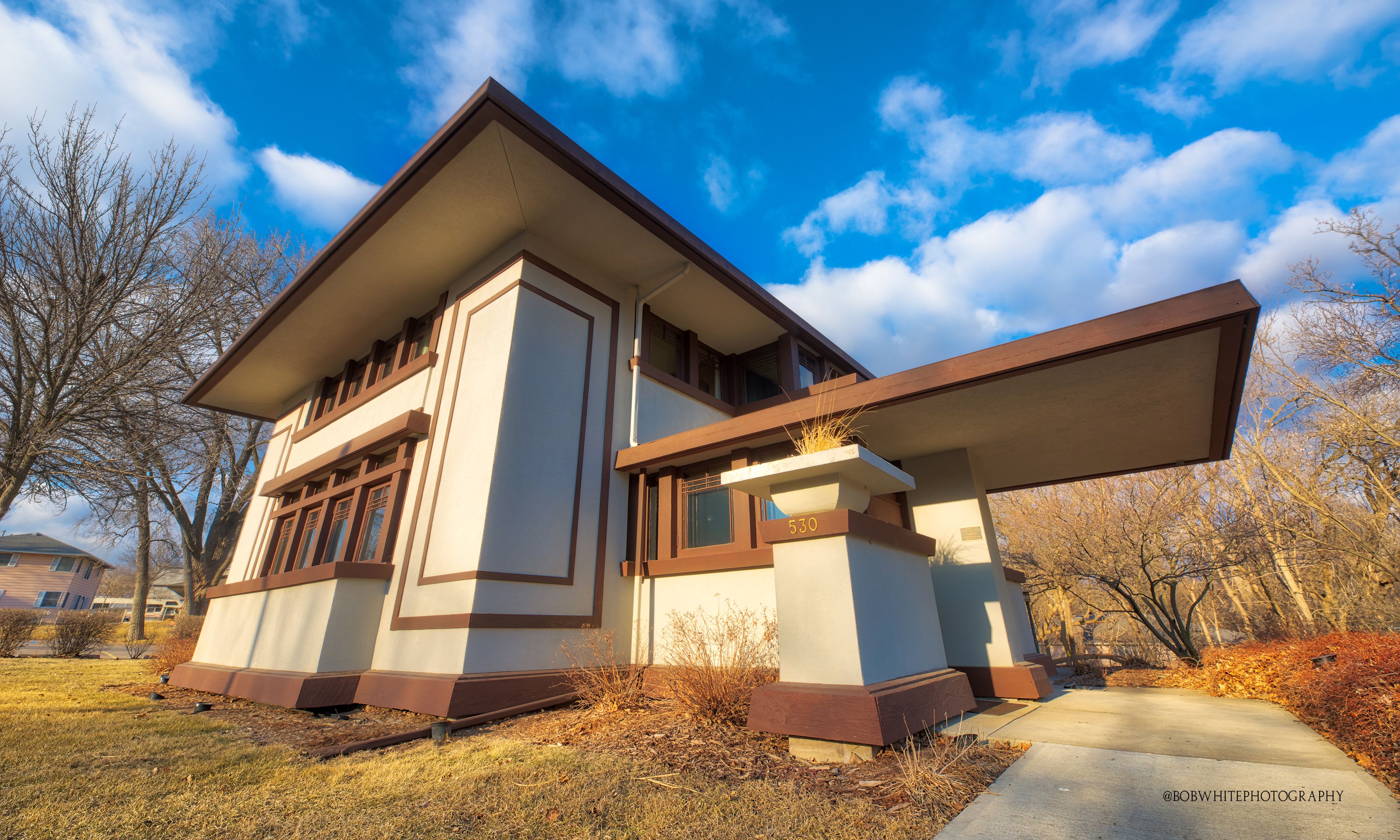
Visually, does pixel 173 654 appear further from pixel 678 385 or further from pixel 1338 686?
pixel 1338 686

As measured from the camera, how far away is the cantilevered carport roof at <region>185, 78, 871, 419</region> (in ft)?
21.7

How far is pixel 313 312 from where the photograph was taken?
9.95m

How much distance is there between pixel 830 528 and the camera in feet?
13.9

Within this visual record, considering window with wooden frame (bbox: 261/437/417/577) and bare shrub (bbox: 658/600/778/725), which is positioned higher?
window with wooden frame (bbox: 261/437/417/577)

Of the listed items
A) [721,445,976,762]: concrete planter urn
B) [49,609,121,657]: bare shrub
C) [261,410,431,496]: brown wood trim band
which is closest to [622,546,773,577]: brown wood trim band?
[721,445,976,762]: concrete planter urn

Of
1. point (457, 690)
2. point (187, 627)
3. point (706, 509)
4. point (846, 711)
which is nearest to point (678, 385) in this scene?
point (706, 509)

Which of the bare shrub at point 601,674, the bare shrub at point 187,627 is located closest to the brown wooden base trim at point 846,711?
the bare shrub at point 601,674

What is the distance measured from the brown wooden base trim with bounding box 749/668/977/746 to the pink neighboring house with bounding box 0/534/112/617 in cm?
4942

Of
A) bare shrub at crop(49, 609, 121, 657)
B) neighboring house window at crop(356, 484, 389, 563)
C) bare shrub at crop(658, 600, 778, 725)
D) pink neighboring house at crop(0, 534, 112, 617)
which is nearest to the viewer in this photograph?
bare shrub at crop(658, 600, 778, 725)

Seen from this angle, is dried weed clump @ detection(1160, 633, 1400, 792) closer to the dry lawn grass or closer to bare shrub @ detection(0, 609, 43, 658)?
the dry lawn grass

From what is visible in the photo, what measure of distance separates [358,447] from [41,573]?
4736cm

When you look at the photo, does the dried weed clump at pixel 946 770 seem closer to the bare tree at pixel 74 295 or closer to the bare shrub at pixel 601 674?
the bare shrub at pixel 601 674

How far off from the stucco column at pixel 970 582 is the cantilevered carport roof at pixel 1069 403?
Answer: 1.24 ft

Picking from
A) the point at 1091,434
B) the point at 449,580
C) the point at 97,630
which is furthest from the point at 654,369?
the point at 97,630
